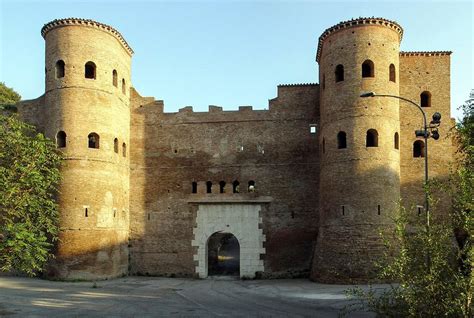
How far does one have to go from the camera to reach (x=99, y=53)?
23.8 metres

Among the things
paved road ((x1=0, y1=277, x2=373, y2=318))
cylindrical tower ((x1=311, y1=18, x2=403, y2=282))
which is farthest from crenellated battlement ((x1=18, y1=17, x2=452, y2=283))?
paved road ((x1=0, y1=277, x2=373, y2=318))

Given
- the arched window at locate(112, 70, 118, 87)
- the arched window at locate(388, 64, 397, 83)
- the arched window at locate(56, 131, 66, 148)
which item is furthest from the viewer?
the arched window at locate(112, 70, 118, 87)

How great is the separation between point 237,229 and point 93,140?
341 inches

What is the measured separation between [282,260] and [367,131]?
25.4 feet

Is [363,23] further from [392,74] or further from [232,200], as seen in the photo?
[232,200]

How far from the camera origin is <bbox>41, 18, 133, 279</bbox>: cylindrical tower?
73.1 feet

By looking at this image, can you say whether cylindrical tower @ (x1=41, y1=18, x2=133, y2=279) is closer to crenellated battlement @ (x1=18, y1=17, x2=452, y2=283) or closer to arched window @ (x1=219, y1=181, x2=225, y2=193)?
crenellated battlement @ (x1=18, y1=17, x2=452, y2=283)

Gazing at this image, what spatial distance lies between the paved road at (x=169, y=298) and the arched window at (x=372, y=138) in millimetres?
6583

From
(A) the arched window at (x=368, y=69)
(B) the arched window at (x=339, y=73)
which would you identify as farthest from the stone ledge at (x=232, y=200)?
(A) the arched window at (x=368, y=69)

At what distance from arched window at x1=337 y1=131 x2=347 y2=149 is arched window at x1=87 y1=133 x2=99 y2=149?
1169 centimetres

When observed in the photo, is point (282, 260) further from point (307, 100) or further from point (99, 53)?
point (99, 53)

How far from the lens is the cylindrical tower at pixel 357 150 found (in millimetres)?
20750

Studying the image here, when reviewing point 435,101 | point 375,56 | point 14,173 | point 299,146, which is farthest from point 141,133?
point 435,101

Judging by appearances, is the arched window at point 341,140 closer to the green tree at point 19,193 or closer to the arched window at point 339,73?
the arched window at point 339,73
